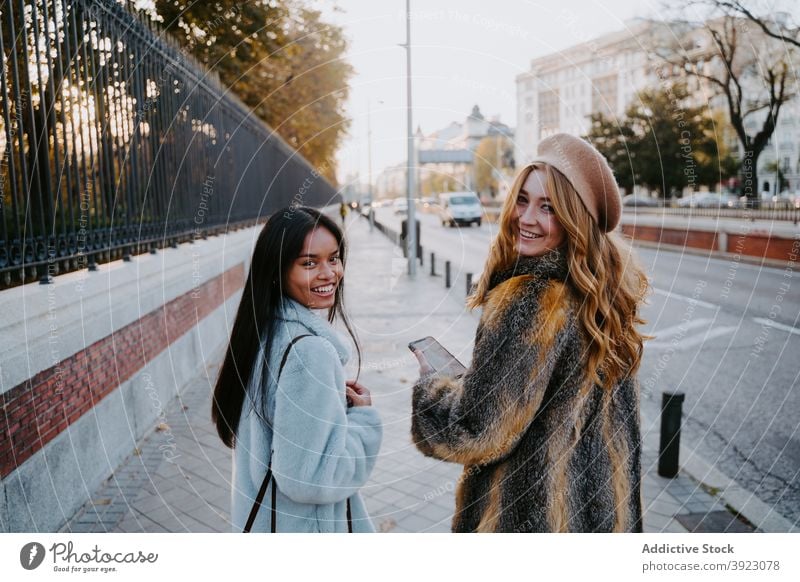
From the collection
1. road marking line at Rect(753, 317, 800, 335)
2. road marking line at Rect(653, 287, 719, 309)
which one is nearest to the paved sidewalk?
road marking line at Rect(753, 317, 800, 335)

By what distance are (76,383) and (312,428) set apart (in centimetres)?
269

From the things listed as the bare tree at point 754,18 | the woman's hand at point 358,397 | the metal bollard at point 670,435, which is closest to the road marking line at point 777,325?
the bare tree at point 754,18

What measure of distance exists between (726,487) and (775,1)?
10.0 feet

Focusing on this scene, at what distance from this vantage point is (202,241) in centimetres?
745

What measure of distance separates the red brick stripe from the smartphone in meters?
1.96

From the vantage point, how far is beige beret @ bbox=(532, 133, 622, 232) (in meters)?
1.93

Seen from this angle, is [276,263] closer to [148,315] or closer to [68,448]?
[68,448]

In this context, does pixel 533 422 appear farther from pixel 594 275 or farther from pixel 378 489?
pixel 378 489

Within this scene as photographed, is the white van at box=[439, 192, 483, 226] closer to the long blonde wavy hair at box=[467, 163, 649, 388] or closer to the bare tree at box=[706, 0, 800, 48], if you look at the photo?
the bare tree at box=[706, 0, 800, 48]

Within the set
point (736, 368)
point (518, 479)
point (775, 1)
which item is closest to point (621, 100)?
point (736, 368)

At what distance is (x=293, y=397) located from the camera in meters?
1.75

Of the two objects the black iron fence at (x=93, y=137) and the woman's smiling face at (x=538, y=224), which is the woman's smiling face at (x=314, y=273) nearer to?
the woman's smiling face at (x=538, y=224)

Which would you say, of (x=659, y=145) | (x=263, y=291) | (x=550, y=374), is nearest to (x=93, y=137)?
(x=263, y=291)
